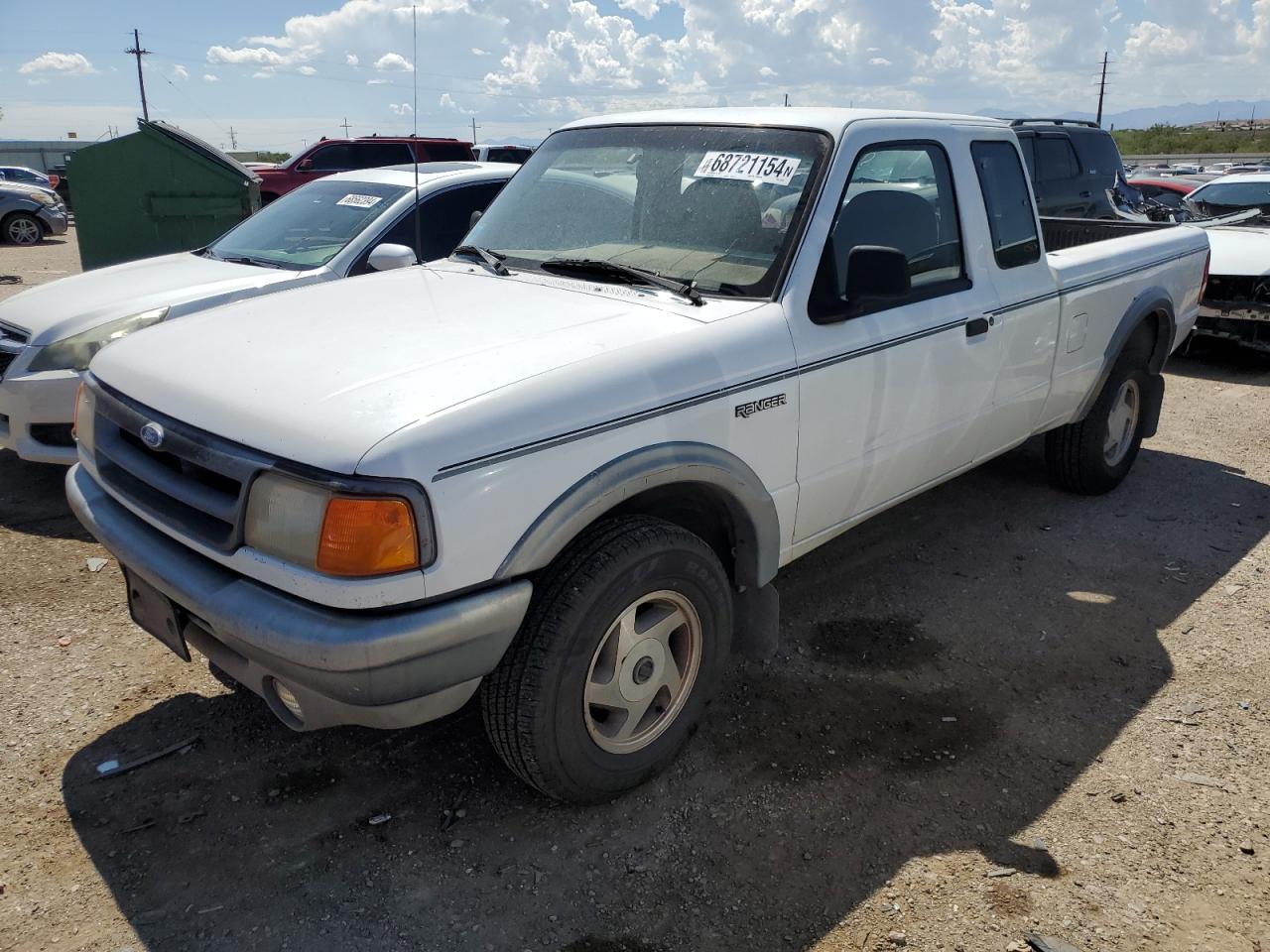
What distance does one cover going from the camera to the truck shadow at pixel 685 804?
8.50 ft

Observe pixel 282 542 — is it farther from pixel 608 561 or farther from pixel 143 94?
pixel 143 94

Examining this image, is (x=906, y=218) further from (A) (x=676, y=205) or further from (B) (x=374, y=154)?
(B) (x=374, y=154)

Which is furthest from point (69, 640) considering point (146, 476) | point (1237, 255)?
point (1237, 255)

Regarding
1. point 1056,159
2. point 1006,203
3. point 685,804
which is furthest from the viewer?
point 1056,159

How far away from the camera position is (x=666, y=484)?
285cm

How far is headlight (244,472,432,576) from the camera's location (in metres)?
2.26

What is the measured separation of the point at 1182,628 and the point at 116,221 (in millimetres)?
9401

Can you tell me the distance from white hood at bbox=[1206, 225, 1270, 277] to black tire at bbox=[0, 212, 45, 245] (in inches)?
821

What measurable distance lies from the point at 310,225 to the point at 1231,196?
1122 centimetres

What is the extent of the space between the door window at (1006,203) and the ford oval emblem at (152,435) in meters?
3.22

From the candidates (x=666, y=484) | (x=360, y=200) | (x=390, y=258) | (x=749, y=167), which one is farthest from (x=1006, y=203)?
(x=360, y=200)

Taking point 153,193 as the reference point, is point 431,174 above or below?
above

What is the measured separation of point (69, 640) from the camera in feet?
12.9

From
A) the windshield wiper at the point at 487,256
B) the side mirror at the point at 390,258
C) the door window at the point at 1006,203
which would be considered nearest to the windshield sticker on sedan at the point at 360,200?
the side mirror at the point at 390,258
